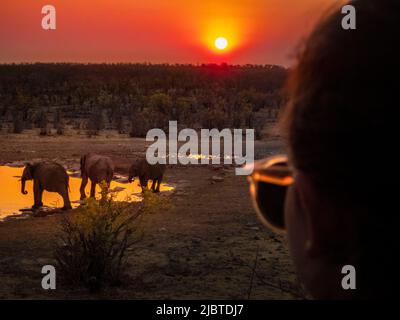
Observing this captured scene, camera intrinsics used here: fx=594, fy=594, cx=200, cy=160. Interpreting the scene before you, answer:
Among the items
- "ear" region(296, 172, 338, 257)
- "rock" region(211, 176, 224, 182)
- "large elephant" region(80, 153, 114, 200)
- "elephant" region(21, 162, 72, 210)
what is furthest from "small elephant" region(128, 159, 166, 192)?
"ear" region(296, 172, 338, 257)

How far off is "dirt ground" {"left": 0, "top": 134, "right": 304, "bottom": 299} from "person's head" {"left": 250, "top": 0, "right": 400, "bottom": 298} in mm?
5640

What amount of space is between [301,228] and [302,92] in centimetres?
25

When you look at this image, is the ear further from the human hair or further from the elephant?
the elephant

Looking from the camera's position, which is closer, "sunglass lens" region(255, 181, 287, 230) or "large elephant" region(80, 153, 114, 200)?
"sunglass lens" region(255, 181, 287, 230)

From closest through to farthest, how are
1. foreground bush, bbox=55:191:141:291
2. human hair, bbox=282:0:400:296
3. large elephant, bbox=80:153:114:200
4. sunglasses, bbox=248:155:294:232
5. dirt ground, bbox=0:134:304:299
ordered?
1. human hair, bbox=282:0:400:296
2. sunglasses, bbox=248:155:294:232
3. dirt ground, bbox=0:134:304:299
4. foreground bush, bbox=55:191:141:291
5. large elephant, bbox=80:153:114:200

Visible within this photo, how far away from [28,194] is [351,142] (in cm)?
1431

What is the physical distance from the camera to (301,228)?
1.08 m

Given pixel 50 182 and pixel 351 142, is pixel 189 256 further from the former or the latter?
pixel 351 142

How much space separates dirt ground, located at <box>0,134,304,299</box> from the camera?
7.12m

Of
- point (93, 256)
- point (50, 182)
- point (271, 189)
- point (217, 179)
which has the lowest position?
point (93, 256)

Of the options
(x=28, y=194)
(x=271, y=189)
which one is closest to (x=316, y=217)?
(x=271, y=189)

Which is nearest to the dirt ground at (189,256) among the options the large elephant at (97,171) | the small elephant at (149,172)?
the small elephant at (149,172)

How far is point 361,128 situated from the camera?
920 mm
